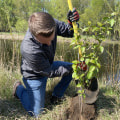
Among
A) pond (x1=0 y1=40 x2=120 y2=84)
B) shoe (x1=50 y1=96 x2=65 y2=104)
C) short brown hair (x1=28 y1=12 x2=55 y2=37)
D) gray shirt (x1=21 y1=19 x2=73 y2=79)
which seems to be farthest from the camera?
pond (x1=0 y1=40 x2=120 y2=84)

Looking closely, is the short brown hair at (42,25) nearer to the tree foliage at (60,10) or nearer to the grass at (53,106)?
the grass at (53,106)

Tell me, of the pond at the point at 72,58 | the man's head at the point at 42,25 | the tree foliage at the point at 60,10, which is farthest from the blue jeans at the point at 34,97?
the tree foliage at the point at 60,10

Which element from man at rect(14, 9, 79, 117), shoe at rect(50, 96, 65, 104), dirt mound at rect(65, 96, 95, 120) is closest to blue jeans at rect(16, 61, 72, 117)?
man at rect(14, 9, 79, 117)

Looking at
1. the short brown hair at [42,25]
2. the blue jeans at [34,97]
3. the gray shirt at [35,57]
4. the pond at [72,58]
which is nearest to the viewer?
the short brown hair at [42,25]

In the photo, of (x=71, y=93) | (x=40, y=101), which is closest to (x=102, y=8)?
(x=71, y=93)

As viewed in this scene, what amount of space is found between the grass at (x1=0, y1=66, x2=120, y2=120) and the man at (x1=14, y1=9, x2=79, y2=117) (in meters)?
0.12

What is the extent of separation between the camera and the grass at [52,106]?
1722 mm

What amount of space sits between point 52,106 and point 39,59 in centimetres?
79

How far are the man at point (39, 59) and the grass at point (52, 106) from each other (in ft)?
0.40

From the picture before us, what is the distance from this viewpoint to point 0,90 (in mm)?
2307

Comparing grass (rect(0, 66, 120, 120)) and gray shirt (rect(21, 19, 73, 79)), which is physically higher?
gray shirt (rect(21, 19, 73, 79))

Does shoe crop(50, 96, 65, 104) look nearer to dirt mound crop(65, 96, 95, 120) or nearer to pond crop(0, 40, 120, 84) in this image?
dirt mound crop(65, 96, 95, 120)

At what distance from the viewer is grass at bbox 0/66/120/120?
1.72 m

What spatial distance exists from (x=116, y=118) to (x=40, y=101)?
1000 mm
